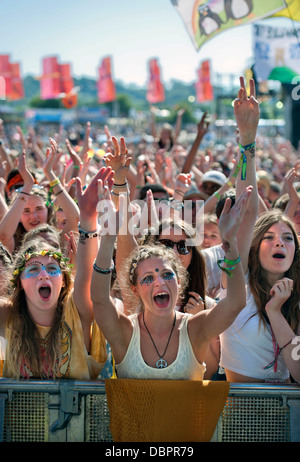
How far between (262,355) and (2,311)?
134 cm

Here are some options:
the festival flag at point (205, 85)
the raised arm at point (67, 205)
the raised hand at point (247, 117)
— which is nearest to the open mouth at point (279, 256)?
the raised hand at point (247, 117)

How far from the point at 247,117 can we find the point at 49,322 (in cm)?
159

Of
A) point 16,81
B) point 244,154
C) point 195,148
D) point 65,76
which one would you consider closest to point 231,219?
point 244,154

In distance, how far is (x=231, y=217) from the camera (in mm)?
2510

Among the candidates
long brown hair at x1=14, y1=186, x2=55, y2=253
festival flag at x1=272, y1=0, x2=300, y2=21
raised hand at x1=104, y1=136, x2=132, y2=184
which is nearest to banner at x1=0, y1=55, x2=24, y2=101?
festival flag at x1=272, y1=0, x2=300, y2=21

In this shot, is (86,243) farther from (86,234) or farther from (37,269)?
(37,269)

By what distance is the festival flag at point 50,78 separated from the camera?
101 feet

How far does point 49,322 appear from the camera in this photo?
2.92 meters

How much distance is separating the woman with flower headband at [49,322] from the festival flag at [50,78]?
28300mm

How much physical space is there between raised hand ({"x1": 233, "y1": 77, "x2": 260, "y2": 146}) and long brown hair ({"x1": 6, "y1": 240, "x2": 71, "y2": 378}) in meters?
1.32

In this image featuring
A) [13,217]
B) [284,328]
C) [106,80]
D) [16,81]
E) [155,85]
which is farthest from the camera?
[106,80]

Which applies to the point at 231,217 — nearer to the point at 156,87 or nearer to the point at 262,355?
the point at 262,355

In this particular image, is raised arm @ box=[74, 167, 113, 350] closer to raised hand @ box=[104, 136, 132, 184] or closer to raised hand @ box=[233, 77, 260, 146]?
raised hand @ box=[104, 136, 132, 184]
